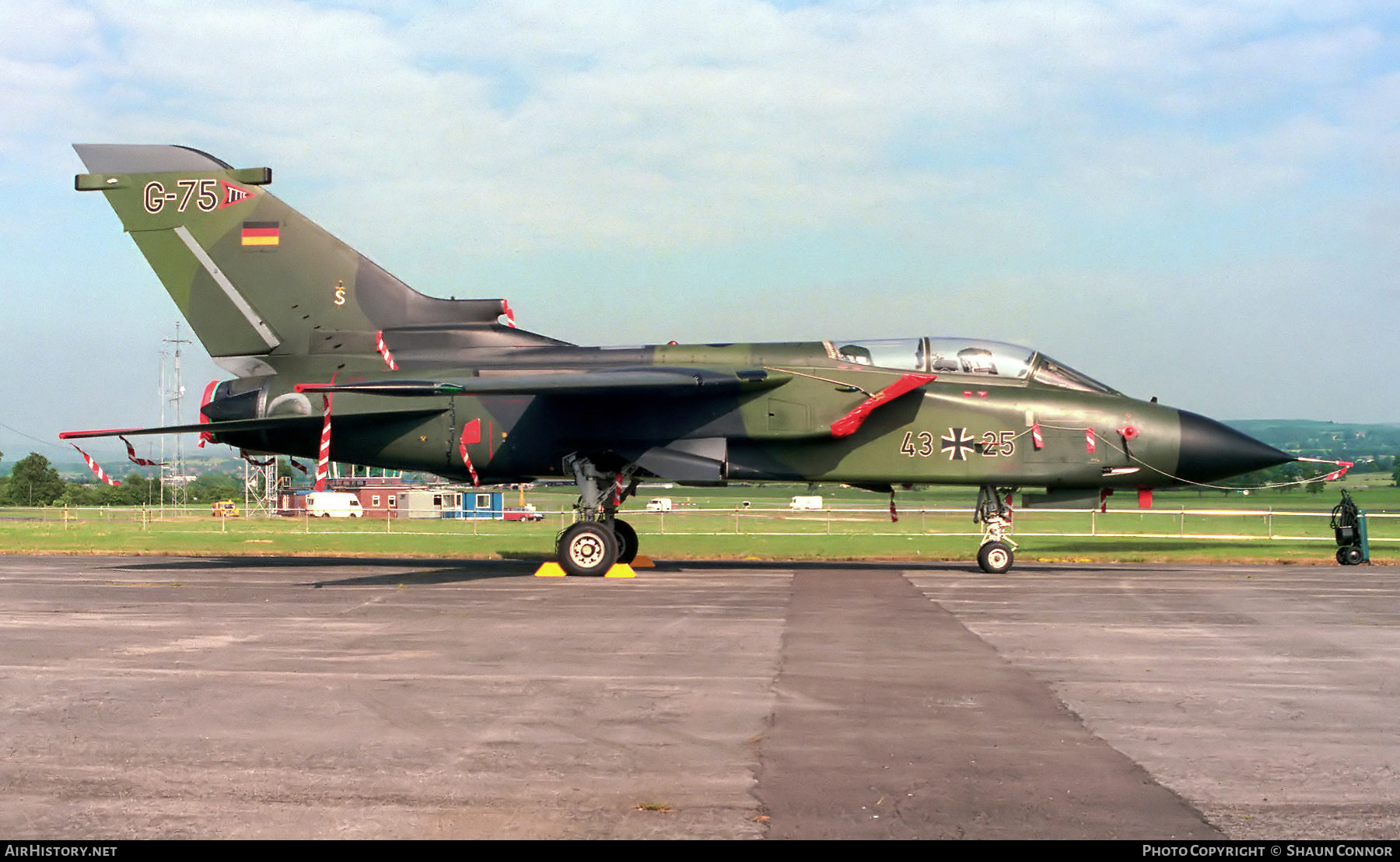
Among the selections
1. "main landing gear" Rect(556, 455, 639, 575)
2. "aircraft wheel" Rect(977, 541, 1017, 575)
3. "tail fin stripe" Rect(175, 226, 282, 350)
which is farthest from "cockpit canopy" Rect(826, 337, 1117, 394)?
"tail fin stripe" Rect(175, 226, 282, 350)

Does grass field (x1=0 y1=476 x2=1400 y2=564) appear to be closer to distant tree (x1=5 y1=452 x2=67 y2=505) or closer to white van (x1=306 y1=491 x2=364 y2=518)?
white van (x1=306 y1=491 x2=364 y2=518)

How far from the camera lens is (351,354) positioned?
723 inches

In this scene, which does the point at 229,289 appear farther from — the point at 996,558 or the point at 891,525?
the point at 891,525

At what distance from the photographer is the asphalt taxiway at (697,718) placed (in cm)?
479

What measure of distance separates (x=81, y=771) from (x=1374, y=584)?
52.5 feet

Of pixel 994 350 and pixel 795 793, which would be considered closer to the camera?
pixel 795 793

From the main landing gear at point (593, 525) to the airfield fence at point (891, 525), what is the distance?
829 cm

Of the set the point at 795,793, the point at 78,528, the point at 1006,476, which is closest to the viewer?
the point at 795,793

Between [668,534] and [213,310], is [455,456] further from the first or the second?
[668,534]

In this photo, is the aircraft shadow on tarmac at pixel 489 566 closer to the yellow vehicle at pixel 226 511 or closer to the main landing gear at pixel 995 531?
the main landing gear at pixel 995 531

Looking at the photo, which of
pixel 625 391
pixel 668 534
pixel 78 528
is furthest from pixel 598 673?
→ pixel 78 528

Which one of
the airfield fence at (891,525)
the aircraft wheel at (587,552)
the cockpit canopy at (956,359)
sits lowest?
the airfield fence at (891,525)

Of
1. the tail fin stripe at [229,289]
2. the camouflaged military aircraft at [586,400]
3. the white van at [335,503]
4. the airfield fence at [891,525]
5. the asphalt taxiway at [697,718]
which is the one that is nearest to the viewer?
the asphalt taxiway at [697,718]

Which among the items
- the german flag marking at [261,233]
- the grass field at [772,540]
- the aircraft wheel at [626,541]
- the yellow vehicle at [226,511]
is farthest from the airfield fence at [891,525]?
the german flag marking at [261,233]
